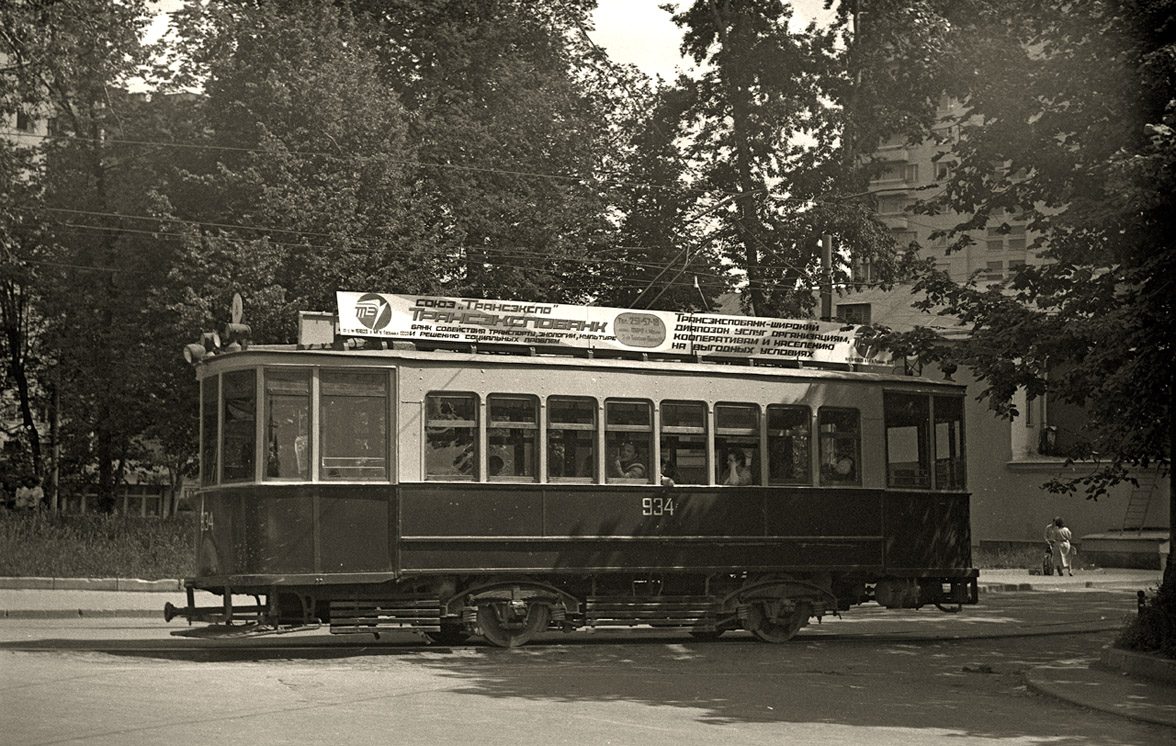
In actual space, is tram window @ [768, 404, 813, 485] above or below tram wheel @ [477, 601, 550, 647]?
above

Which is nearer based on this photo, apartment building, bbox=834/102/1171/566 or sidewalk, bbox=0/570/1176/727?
sidewalk, bbox=0/570/1176/727

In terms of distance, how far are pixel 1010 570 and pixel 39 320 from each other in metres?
26.2

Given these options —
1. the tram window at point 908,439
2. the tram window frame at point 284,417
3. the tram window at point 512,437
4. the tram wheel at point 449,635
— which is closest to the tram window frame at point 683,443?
the tram window at point 512,437

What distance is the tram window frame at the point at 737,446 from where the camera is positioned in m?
17.2

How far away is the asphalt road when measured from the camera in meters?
10.0

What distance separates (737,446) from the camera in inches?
684

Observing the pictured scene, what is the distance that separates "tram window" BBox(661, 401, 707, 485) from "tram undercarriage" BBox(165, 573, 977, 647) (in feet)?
3.88

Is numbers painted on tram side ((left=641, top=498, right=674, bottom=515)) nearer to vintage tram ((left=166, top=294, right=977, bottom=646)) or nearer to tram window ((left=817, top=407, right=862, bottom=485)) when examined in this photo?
vintage tram ((left=166, top=294, right=977, bottom=646))

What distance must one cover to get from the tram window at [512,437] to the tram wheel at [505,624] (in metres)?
1.35

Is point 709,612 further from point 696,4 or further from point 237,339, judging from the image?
point 696,4

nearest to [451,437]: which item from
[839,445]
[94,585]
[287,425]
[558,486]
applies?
[558,486]

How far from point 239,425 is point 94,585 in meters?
9.28

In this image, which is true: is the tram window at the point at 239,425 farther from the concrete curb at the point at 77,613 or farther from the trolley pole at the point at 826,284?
the trolley pole at the point at 826,284

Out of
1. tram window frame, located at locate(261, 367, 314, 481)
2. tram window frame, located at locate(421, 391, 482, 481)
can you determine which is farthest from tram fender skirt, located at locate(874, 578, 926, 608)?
tram window frame, located at locate(261, 367, 314, 481)
